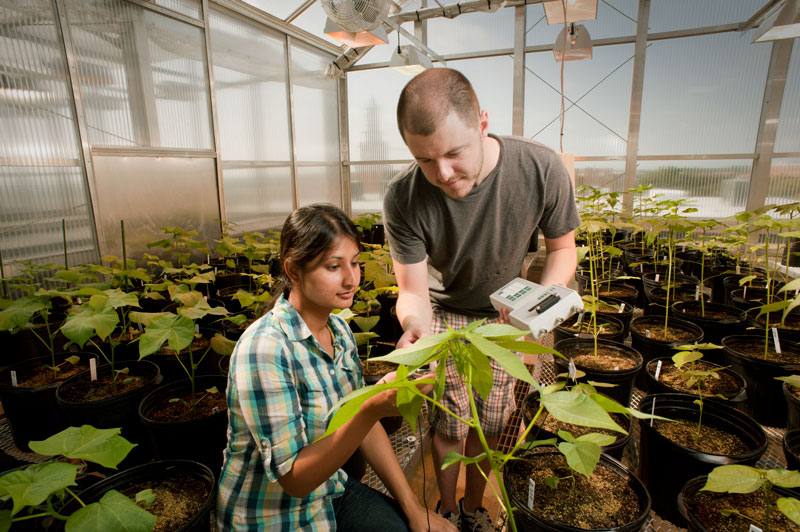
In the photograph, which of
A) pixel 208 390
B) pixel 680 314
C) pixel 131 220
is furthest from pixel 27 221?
pixel 680 314

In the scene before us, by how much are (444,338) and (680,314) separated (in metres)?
2.15

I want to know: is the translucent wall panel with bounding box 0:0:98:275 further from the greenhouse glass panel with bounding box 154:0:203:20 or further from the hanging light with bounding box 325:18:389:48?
the hanging light with bounding box 325:18:389:48

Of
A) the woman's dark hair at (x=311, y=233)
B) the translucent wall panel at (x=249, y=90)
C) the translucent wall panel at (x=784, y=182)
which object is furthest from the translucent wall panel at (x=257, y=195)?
the translucent wall panel at (x=784, y=182)

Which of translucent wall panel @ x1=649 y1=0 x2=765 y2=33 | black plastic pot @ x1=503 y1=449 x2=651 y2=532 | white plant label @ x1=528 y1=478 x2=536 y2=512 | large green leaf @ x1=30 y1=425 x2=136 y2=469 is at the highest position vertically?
translucent wall panel @ x1=649 y1=0 x2=765 y2=33

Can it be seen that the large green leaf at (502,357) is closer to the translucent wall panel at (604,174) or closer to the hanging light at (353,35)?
the hanging light at (353,35)

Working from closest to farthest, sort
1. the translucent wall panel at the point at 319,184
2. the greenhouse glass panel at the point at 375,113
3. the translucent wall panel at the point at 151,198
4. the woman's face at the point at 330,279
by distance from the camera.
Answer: the woman's face at the point at 330,279 → the translucent wall panel at the point at 151,198 → the translucent wall panel at the point at 319,184 → the greenhouse glass panel at the point at 375,113

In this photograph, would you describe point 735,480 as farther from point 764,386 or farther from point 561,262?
point 764,386

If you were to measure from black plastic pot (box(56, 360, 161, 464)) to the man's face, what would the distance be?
1268 millimetres

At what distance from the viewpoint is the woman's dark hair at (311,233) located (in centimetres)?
92

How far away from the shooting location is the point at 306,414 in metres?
0.92

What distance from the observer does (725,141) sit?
4.34 metres

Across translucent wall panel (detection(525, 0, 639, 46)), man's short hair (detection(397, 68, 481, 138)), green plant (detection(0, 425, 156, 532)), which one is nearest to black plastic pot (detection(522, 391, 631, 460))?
man's short hair (detection(397, 68, 481, 138))

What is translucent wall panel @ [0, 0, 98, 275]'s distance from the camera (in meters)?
2.33

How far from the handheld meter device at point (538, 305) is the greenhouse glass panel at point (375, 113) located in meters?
4.95
